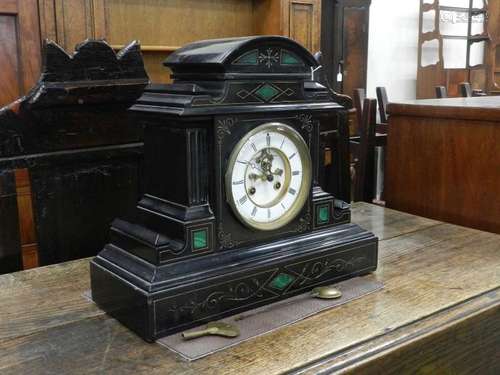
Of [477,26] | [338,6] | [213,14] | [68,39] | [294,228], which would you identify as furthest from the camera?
[477,26]

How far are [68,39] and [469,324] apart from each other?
200 cm

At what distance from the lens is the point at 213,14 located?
115 inches

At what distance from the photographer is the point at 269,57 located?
2.65 feet

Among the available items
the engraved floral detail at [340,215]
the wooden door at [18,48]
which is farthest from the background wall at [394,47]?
the engraved floral detail at [340,215]

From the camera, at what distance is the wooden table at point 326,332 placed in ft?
2.18

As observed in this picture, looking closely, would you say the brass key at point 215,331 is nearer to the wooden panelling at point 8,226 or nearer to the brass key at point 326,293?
the brass key at point 326,293

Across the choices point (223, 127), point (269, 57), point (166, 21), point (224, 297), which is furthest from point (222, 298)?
point (166, 21)

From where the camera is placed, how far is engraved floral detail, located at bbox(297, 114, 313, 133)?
2.81 ft

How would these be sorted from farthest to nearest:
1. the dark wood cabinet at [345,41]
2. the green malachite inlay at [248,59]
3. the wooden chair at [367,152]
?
the dark wood cabinet at [345,41] < the wooden chair at [367,152] < the green malachite inlay at [248,59]

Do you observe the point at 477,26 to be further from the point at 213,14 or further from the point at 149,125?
the point at 149,125

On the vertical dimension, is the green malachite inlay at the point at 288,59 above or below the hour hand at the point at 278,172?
above

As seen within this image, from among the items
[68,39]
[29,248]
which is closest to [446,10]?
[68,39]

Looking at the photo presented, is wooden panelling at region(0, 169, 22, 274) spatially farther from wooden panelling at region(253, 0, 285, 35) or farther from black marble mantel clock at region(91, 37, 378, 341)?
wooden panelling at region(253, 0, 285, 35)

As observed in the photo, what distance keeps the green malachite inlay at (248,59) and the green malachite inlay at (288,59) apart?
1.9 inches
